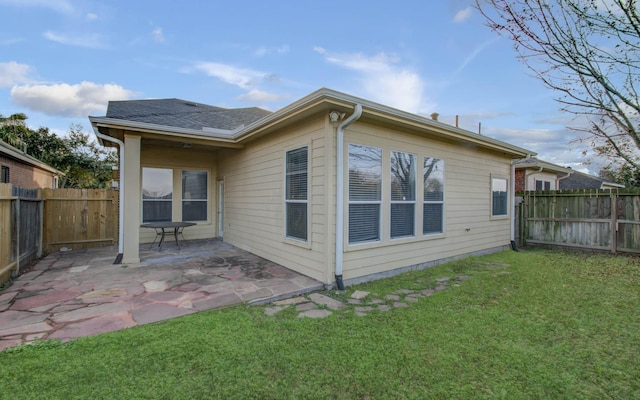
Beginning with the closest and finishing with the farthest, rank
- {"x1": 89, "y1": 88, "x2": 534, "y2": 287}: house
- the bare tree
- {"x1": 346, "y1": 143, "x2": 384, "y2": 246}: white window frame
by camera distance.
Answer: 1. the bare tree
2. {"x1": 89, "y1": 88, "x2": 534, "y2": 287}: house
3. {"x1": 346, "y1": 143, "x2": 384, "y2": 246}: white window frame

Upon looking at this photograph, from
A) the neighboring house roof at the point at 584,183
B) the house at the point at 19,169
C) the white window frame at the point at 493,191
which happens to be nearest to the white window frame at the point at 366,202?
A: the white window frame at the point at 493,191

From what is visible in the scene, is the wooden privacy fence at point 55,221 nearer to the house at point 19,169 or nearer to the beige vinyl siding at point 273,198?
the beige vinyl siding at point 273,198

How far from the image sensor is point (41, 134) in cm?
1683

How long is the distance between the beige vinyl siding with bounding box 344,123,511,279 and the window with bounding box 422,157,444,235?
128mm

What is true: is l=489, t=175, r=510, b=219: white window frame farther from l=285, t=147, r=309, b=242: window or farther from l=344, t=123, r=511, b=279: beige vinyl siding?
l=285, t=147, r=309, b=242: window

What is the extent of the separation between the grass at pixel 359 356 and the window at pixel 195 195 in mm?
5528

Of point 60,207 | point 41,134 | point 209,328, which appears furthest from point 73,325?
point 41,134

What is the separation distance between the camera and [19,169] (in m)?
11.1

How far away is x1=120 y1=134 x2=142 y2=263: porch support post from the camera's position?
532 centimetres

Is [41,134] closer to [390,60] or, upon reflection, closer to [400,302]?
[390,60]

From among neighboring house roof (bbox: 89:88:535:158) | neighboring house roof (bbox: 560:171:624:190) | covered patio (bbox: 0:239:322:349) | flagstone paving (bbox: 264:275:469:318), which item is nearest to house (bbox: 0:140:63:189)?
neighboring house roof (bbox: 89:88:535:158)

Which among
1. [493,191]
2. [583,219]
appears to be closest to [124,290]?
[493,191]

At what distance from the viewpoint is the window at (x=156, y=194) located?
765 centimetres

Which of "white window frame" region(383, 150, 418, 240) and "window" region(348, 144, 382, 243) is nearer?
"window" region(348, 144, 382, 243)
